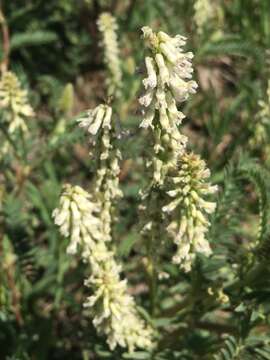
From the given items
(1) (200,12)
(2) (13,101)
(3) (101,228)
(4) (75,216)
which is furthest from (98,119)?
(1) (200,12)

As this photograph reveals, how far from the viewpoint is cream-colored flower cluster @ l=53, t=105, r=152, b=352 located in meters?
2.11

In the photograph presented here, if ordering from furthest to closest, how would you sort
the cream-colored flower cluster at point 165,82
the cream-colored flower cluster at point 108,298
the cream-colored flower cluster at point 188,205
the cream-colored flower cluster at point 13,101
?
the cream-colored flower cluster at point 13,101 < the cream-colored flower cluster at point 108,298 < the cream-colored flower cluster at point 188,205 < the cream-colored flower cluster at point 165,82

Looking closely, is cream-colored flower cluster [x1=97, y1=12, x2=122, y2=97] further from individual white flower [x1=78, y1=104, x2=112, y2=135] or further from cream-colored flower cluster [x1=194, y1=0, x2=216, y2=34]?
individual white flower [x1=78, y1=104, x2=112, y2=135]

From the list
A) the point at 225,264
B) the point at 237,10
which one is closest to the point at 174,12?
the point at 237,10

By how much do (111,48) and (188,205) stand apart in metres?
1.89

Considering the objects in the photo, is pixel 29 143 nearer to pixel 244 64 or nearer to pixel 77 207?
pixel 77 207

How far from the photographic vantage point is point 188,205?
2.07 meters

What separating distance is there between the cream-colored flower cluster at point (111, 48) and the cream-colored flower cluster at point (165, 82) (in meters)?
1.78

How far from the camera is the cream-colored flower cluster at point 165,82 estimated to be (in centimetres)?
178

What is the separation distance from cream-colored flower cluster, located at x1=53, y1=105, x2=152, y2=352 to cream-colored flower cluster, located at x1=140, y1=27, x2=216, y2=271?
0.55ft

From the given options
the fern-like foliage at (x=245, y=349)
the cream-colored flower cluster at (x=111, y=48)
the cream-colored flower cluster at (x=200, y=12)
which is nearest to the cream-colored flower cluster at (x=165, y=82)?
the fern-like foliage at (x=245, y=349)

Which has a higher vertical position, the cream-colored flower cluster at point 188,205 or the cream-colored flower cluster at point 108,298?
the cream-colored flower cluster at point 188,205

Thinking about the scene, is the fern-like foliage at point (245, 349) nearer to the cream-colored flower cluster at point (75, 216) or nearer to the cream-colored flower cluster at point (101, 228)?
the cream-colored flower cluster at point (101, 228)

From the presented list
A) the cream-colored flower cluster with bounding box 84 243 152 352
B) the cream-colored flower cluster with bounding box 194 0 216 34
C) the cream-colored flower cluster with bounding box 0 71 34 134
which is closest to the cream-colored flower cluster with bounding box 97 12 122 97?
the cream-colored flower cluster with bounding box 194 0 216 34
